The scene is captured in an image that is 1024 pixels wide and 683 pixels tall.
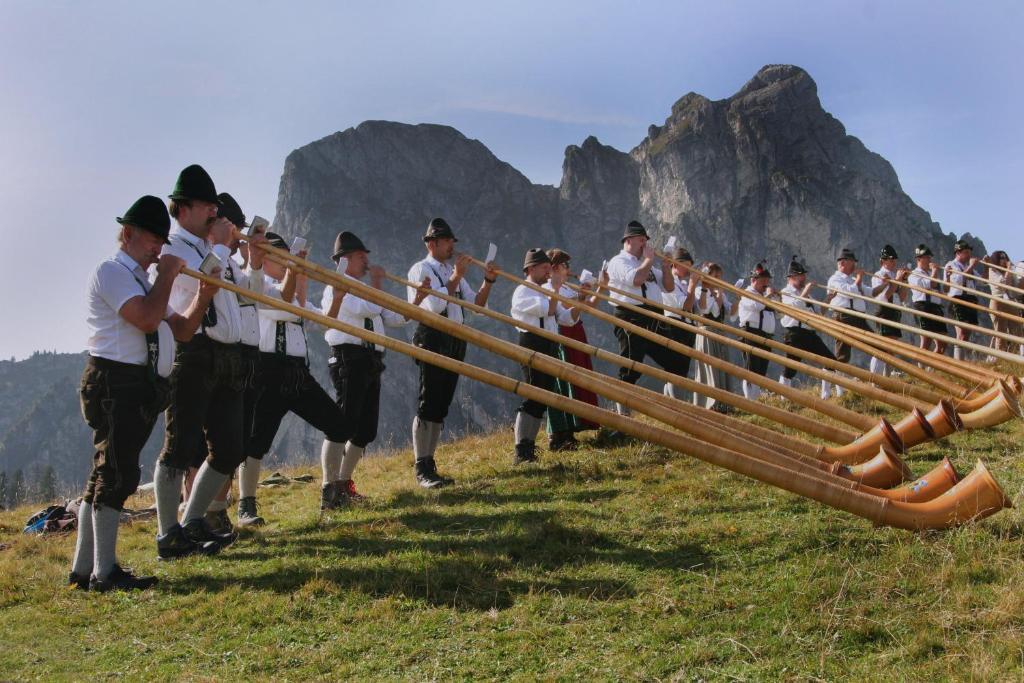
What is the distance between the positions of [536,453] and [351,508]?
278 cm

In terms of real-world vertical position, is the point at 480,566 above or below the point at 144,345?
below

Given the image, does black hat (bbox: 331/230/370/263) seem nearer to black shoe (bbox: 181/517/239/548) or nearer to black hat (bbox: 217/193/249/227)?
black hat (bbox: 217/193/249/227)

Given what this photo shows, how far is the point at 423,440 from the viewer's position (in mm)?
8445

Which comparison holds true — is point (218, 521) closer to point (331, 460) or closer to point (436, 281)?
point (331, 460)

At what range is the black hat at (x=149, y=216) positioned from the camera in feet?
17.1

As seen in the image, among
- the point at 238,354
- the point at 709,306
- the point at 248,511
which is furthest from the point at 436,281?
the point at 709,306

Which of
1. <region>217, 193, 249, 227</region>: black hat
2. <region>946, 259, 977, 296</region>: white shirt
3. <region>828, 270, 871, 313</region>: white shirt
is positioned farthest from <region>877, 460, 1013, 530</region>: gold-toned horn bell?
<region>946, 259, 977, 296</region>: white shirt

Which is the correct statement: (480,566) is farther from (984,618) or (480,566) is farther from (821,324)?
(821,324)

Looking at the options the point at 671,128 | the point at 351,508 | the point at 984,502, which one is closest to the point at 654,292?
the point at 351,508

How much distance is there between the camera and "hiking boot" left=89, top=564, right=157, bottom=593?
5184mm

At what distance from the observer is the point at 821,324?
28.5ft

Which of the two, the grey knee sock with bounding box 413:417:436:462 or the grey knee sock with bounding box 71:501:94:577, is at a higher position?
the grey knee sock with bounding box 413:417:436:462

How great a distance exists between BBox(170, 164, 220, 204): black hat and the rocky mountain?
10165 cm

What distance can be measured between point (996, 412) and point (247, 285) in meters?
6.50
